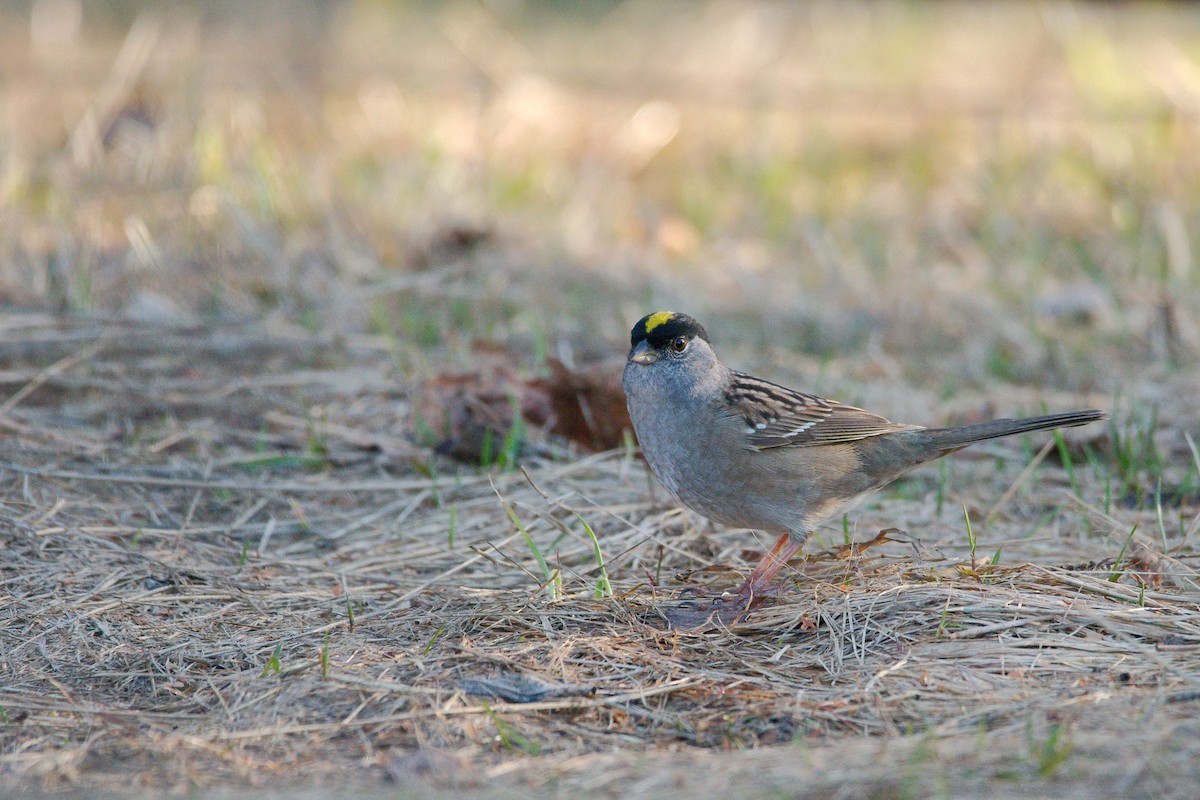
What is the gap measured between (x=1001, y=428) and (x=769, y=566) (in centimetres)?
92

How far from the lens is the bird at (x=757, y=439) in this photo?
3.89 metres

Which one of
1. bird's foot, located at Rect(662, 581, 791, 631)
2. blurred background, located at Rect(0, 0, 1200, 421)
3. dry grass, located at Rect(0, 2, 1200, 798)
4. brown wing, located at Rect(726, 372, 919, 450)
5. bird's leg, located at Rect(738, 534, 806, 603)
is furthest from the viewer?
blurred background, located at Rect(0, 0, 1200, 421)

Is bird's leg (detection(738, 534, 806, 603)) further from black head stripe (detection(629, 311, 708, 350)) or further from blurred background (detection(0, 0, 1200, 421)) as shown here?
blurred background (detection(0, 0, 1200, 421))

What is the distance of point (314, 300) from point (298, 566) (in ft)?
8.44

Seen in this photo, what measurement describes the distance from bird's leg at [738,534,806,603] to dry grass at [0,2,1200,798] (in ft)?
0.26

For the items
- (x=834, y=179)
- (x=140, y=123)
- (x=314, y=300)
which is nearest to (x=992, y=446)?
(x=314, y=300)

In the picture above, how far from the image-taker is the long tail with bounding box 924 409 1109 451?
3.92 meters

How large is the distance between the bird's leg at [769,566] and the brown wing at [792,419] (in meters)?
0.32

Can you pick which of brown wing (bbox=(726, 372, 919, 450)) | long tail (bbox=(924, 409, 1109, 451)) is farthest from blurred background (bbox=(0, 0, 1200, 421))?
brown wing (bbox=(726, 372, 919, 450))

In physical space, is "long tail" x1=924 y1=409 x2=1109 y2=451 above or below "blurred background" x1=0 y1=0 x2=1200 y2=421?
below

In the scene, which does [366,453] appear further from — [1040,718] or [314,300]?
[1040,718]

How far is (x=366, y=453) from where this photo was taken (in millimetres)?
4840

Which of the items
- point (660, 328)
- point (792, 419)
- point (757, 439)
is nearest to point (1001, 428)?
point (792, 419)

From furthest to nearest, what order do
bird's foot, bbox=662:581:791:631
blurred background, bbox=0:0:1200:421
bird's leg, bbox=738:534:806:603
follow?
blurred background, bbox=0:0:1200:421 < bird's leg, bbox=738:534:806:603 < bird's foot, bbox=662:581:791:631
